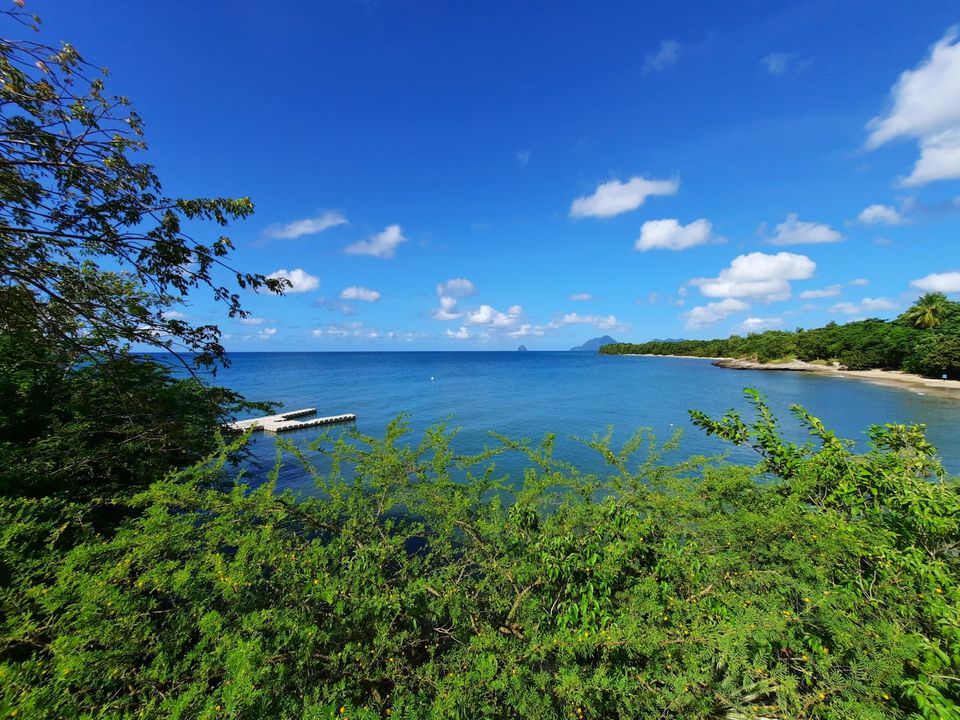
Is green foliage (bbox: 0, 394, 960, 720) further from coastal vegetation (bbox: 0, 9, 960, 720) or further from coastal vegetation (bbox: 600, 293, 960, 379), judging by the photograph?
coastal vegetation (bbox: 600, 293, 960, 379)

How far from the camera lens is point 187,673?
285cm

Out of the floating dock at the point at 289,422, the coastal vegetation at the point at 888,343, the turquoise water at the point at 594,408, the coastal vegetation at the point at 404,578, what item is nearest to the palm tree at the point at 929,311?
the coastal vegetation at the point at 888,343

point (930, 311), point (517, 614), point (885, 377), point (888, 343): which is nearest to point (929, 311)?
point (930, 311)

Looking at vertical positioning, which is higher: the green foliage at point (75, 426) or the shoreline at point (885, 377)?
the green foliage at point (75, 426)

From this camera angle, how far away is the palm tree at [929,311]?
163ft

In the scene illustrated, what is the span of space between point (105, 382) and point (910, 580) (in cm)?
1067

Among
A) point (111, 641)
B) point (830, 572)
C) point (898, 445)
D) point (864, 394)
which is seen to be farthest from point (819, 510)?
Answer: point (864, 394)

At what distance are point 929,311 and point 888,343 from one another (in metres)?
7.69

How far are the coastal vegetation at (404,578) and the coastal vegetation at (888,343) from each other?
2255 inches

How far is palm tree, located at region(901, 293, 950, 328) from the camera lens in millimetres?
49800

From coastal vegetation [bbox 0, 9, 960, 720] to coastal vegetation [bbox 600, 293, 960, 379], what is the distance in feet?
188

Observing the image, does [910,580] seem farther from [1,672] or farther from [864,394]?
[864,394]

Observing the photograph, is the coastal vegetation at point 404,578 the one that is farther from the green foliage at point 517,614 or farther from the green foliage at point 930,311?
the green foliage at point 930,311

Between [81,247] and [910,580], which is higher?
[81,247]
